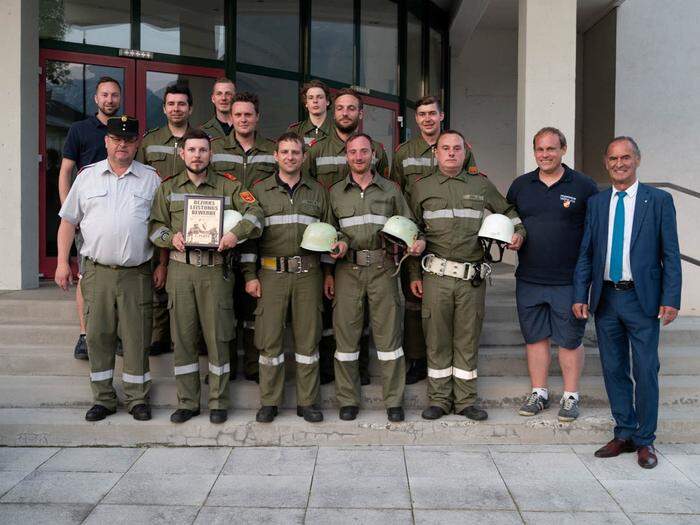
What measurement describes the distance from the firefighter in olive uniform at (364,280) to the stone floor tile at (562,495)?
1090 mm

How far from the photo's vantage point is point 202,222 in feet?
14.4

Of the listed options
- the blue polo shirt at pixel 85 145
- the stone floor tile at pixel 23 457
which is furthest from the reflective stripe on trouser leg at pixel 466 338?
the blue polo shirt at pixel 85 145

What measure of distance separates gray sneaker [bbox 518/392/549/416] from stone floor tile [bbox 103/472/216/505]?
7.16 ft

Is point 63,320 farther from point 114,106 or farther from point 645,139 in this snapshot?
point 645,139

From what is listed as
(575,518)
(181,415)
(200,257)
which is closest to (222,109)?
(200,257)

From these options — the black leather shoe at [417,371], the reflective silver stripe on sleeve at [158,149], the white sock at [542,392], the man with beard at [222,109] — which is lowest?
the white sock at [542,392]

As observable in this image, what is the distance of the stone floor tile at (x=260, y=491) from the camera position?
11.6 ft

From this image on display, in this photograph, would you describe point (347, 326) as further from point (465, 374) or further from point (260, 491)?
point (260, 491)

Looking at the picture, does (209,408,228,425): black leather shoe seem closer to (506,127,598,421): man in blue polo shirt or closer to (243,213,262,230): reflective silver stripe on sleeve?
(243,213,262,230): reflective silver stripe on sleeve

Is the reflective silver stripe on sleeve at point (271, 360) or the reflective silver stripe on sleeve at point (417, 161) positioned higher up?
the reflective silver stripe on sleeve at point (417, 161)

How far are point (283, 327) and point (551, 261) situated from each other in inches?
75.0

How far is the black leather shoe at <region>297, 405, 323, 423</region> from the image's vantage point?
4562 mm

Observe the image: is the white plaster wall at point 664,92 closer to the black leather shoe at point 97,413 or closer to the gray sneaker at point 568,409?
the gray sneaker at point 568,409

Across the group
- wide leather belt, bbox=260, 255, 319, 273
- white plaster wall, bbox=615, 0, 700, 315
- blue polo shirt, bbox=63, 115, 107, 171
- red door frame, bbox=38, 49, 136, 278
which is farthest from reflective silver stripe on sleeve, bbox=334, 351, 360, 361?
white plaster wall, bbox=615, 0, 700, 315
